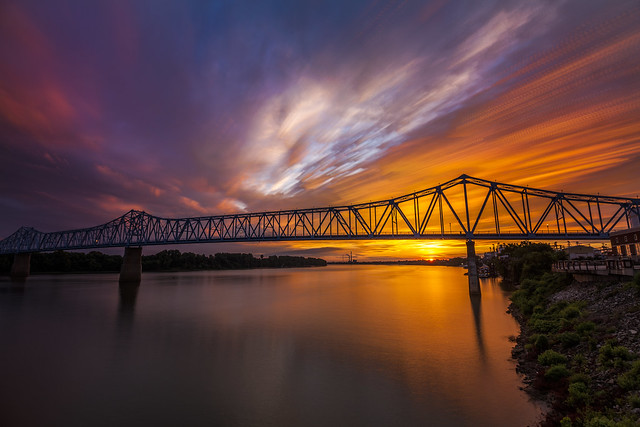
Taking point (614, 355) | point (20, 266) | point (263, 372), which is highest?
point (614, 355)

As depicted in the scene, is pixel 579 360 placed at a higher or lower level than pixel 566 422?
higher

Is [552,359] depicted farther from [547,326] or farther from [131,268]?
[131,268]

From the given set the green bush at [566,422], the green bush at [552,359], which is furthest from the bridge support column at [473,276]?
the green bush at [566,422]

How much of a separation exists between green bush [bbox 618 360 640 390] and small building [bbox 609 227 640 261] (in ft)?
103

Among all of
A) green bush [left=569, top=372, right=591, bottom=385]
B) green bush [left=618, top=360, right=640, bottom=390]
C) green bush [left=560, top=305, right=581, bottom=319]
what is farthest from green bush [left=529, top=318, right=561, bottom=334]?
green bush [left=618, top=360, right=640, bottom=390]

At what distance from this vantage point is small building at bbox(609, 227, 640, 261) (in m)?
35.3

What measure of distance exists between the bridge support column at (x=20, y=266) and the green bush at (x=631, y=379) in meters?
172

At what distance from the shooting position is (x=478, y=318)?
34.5 metres

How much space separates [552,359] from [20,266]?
174 meters

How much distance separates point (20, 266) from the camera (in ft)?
410

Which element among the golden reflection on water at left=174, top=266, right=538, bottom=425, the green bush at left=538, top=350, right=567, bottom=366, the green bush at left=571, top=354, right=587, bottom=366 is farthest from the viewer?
the green bush at left=538, top=350, right=567, bottom=366

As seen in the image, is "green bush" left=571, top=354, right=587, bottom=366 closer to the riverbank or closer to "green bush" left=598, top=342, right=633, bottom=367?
the riverbank

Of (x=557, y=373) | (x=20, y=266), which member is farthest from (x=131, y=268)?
(x=557, y=373)

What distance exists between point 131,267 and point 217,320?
8148 cm
